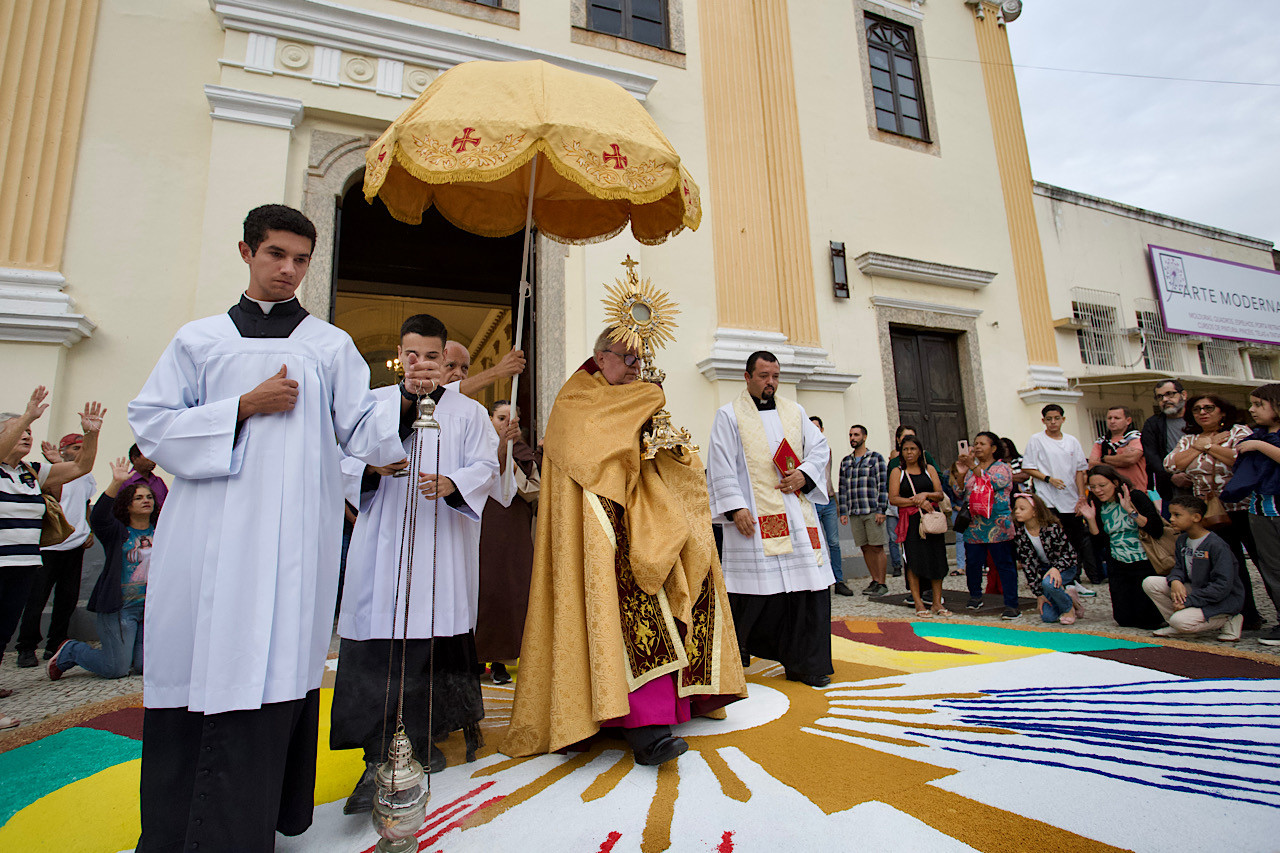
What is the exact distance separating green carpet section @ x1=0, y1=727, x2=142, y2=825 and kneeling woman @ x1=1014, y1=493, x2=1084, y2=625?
5547 mm

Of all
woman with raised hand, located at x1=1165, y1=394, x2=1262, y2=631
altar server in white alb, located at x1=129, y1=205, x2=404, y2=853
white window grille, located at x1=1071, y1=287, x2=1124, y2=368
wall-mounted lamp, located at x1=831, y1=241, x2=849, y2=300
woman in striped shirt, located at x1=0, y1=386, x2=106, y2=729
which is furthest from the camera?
white window grille, located at x1=1071, y1=287, x2=1124, y2=368

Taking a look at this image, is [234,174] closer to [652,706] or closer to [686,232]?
[686,232]

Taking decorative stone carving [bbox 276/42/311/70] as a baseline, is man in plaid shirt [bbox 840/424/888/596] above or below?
below

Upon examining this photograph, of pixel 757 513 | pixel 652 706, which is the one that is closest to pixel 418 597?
pixel 652 706

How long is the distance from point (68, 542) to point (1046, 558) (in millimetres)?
6995

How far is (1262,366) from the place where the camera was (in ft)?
44.5

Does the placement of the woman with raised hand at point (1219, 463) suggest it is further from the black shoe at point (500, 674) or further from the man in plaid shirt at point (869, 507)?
the black shoe at point (500, 674)

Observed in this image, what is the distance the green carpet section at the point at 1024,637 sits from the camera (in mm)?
4059

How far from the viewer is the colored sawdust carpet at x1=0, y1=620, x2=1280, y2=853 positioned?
189cm

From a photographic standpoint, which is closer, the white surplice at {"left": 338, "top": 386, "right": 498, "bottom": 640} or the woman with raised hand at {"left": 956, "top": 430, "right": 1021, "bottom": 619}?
the white surplice at {"left": 338, "top": 386, "right": 498, "bottom": 640}

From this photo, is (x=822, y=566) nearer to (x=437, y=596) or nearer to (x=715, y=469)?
(x=715, y=469)

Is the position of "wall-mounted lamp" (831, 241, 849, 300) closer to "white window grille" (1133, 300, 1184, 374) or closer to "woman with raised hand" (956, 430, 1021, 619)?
"woman with raised hand" (956, 430, 1021, 619)

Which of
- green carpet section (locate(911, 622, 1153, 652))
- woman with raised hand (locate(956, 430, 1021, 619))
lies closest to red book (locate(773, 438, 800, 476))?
green carpet section (locate(911, 622, 1153, 652))

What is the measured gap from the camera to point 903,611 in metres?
5.67
